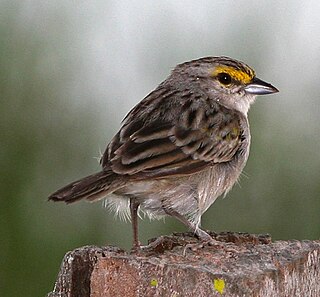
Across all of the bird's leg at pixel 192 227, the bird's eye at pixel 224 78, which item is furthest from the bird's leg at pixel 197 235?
the bird's eye at pixel 224 78

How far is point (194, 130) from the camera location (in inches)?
242

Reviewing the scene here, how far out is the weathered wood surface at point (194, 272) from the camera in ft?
13.4

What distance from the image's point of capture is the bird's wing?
18.8 ft

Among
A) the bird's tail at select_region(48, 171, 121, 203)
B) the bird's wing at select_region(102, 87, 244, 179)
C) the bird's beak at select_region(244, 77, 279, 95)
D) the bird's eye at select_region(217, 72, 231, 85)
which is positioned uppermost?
the bird's eye at select_region(217, 72, 231, 85)

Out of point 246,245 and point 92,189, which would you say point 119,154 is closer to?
point 92,189

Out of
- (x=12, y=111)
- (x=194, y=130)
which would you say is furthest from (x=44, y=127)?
(x=194, y=130)

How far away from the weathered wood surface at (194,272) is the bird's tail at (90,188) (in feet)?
2.50

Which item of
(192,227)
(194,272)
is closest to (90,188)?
(192,227)

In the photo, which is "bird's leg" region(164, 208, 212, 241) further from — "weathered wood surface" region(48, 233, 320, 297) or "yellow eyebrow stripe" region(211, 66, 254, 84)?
"yellow eyebrow stripe" region(211, 66, 254, 84)

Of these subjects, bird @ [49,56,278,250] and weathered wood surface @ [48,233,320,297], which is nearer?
weathered wood surface @ [48,233,320,297]

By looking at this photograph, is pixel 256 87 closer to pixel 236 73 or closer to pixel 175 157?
pixel 236 73

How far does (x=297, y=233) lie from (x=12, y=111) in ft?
8.15

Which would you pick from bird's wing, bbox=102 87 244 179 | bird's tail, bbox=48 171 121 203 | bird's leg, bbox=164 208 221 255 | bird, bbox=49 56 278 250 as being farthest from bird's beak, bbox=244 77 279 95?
bird's tail, bbox=48 171 121 203

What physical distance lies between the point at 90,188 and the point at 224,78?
186cm
